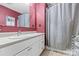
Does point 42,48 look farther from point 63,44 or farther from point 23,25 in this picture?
point 23,25

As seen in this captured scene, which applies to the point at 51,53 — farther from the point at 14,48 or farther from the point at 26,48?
the point at 14,48

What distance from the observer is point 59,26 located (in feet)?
6.14

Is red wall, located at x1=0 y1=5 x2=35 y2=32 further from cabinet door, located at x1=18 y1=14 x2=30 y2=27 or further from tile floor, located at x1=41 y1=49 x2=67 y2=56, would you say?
tile floor, located at x1=41 y1=49 x2=67 y2=56

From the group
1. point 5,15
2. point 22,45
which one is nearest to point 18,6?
point 5,15

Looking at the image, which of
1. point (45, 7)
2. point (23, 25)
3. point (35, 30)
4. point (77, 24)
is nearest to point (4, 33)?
point (23, 25)

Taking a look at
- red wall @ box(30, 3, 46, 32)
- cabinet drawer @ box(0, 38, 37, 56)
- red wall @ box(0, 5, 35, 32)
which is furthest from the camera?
red wall @ box(30, 3, 46, 32)

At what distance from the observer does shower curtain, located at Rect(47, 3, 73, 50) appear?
1835 mm

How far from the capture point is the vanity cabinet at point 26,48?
137cm

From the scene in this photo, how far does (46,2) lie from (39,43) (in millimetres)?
646

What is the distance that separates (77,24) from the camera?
70.8 inches

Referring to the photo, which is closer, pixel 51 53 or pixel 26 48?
pixel 26 48

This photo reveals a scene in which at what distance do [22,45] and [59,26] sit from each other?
24.1 inches

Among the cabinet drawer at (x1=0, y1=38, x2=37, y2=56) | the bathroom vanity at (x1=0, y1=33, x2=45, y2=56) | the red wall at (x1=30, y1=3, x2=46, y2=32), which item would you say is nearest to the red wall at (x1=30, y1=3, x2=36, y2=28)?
the red wall at (x1=30, y1=3, x2=46, y2=32)

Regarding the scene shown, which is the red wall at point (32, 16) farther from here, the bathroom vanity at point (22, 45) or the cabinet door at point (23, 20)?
the bathroom vanity at point (22, 45)
